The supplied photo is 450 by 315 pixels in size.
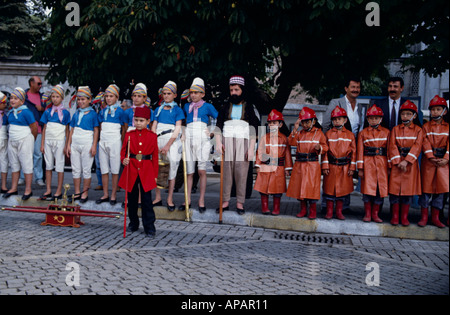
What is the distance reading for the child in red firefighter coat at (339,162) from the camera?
7.31m

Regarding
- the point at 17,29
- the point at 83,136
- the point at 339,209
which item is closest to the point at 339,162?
the point at 339,209

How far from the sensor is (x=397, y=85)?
7508 mm

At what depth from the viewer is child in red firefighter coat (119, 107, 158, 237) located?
6.62 meters

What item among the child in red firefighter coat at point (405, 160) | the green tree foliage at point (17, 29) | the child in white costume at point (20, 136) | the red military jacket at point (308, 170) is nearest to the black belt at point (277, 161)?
the red military jacket at point (308, 170)

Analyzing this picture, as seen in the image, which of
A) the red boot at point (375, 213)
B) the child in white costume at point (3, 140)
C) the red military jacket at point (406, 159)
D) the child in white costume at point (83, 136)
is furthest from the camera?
the child in white costume at point (3, 140)

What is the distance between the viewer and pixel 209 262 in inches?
207

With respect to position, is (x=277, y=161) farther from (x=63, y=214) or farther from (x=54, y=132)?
(x=54, y=132)

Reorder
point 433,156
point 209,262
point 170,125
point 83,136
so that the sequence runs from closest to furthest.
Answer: point 209,262 → point 433,156 → point 170,125 → point 83,136

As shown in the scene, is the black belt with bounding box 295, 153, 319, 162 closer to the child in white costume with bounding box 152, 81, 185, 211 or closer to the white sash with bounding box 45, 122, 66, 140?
the child in white costume with bounding box 152, 81, 185, 211

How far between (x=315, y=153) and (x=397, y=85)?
5.68ft

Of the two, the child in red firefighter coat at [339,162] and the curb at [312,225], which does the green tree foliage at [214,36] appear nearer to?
the child in red firefighter coat at [339,162]

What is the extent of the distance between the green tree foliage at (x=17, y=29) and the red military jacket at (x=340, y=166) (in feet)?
53.5

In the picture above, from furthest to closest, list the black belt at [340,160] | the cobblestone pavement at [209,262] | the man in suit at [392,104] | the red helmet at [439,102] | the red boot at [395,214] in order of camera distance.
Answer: the man in suit at [392,104], the black belt at [340,160], the red boot at [395,214], the red helmet at [439,102], the cobblestone pavement at [209,262]

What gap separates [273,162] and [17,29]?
16.6 meters
